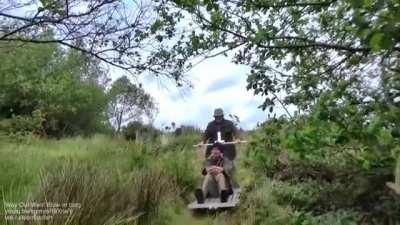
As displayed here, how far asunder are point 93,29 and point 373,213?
3.35 m

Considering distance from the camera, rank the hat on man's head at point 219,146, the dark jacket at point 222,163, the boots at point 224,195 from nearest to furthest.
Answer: the boots at point 224,195, the dark jacket at point 222,163, the hat on man's head at point 219,146

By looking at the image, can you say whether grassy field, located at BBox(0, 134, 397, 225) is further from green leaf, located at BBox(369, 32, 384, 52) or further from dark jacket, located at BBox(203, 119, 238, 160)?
green leaf, located at BBox(369, 32, 384, 52)

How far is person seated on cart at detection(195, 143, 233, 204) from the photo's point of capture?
915 centimetres

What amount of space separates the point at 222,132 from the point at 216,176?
1199 millimetres

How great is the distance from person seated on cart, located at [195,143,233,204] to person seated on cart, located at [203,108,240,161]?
0.16m

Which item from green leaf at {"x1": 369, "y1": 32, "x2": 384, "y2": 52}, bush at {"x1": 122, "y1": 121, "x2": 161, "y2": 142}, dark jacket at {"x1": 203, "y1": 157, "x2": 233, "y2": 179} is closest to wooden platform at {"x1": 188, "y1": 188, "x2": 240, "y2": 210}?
dark jacket at {"x1": 203, "y1": 157, "x2": 233, "y2": 179}

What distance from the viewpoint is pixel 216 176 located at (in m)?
9.77

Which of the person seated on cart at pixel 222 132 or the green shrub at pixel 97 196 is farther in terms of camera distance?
the person seated on cart at pixel 222 132

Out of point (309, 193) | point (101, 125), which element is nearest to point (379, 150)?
point (309, 193)

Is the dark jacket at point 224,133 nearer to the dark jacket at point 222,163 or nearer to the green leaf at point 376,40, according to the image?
the dark jacket at point 222,163

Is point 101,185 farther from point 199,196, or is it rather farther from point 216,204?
point 199,196

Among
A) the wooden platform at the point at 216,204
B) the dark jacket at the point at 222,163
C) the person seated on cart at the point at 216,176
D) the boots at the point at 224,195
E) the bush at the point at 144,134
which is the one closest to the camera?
the wooden platform at the point at 216,204

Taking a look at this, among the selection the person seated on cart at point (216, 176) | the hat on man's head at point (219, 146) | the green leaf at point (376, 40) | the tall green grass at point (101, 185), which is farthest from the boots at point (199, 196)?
the green leaf at point (376, 40)

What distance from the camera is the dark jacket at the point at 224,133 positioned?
10.5 m
